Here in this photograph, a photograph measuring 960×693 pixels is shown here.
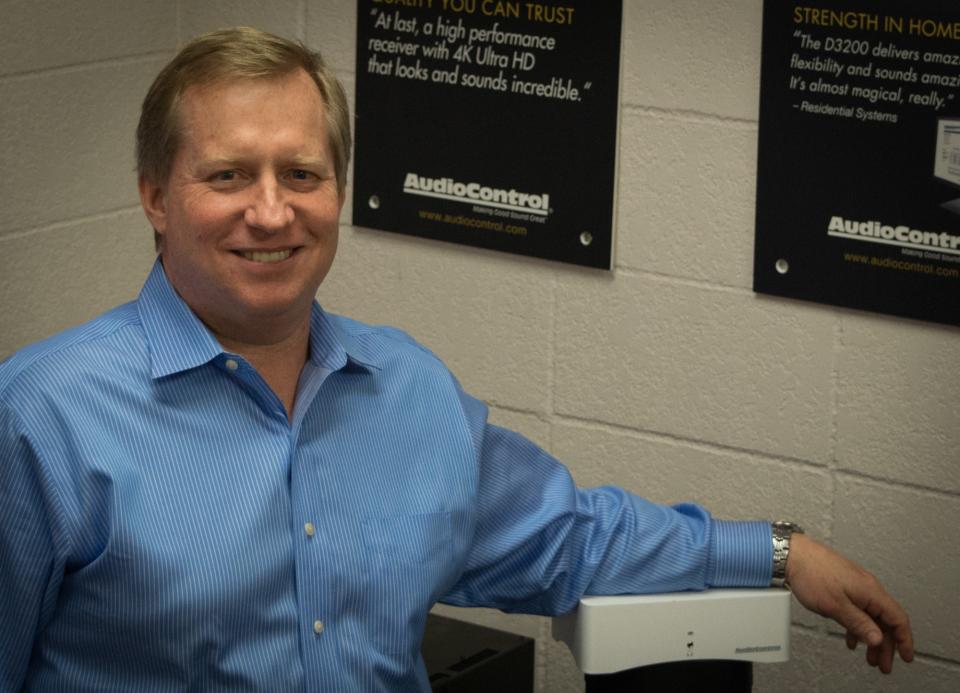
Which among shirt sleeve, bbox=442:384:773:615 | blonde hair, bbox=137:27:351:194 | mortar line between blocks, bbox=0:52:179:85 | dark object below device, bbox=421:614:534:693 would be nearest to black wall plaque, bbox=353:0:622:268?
mortar line between blocks, bbox=0:52:179:85

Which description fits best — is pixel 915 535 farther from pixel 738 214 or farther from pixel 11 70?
pixel 11 70

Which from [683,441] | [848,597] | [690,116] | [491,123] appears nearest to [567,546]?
[848,597]

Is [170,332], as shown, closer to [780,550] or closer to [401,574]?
[401,574]

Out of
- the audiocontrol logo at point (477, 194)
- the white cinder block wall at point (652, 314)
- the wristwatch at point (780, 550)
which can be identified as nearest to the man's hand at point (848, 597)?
the wristwatch at point (780, 550)

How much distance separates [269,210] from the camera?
164 centimetres

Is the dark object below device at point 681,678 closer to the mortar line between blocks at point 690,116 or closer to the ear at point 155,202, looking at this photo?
the ear at point 155,202

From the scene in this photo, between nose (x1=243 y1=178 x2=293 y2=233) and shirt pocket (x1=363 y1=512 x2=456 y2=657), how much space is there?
1.16 feet

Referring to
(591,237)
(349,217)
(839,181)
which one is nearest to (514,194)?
(591,237)

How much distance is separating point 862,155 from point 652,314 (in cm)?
47

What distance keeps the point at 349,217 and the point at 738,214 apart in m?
0.80

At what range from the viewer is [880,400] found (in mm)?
2527

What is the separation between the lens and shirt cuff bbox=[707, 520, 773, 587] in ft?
6.33

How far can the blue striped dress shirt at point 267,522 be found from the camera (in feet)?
5.14

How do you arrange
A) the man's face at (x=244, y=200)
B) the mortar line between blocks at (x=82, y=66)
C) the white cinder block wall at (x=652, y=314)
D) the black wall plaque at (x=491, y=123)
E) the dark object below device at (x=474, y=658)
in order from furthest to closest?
1. the mortar line between blocks at (x=82, y=66)
2. the black wall plaque at (x=491, y=123)
3. the white cinder block wall at (x=652, y=314)
4. the dark object below device at (x=474, y=658)
5. the man's face at (x=244, y=200)
